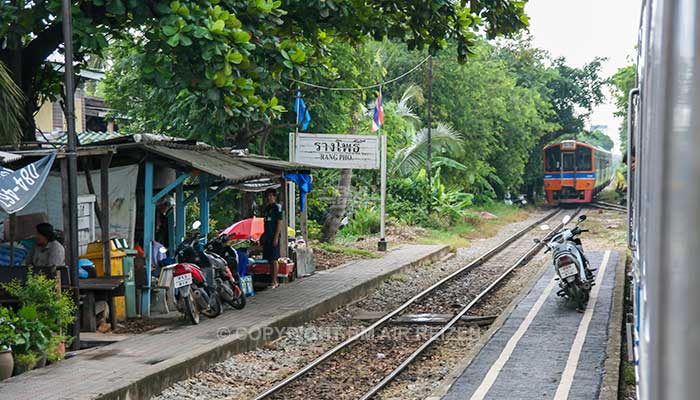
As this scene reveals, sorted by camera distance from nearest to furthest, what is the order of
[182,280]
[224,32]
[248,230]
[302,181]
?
1. [224,32]
2. [182,280]
3. [248,230]
4. [302,181]

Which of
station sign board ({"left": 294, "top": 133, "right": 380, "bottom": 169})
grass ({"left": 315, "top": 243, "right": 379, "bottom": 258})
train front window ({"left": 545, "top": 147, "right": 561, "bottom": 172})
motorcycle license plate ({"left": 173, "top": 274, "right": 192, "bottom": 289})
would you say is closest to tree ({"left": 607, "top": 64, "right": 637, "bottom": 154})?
train front window ({"left": 545, "top": 147, "right": 561, "bottom": 172})

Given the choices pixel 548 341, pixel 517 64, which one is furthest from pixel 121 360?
pixel 517 64

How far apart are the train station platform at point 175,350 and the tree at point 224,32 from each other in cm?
268

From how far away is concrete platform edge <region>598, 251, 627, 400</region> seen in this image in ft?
25.9

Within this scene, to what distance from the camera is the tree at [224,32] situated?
400 inches

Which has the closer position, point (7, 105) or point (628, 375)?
point (628, 375)

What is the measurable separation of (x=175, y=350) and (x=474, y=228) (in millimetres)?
22659

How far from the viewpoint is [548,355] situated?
956 centimetres

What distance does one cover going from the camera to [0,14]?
9.95 m

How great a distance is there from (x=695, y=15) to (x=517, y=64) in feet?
150

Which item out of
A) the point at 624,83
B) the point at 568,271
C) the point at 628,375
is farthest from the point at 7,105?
the point at 624,83

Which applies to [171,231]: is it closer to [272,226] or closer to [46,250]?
[272,226]

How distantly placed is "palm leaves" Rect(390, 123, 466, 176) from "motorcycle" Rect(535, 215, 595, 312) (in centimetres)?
1826

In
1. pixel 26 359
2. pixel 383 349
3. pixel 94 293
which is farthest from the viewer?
pixel 383 349
